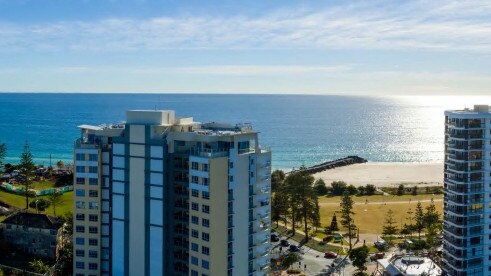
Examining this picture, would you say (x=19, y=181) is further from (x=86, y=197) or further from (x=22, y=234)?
(x=86, y=197)

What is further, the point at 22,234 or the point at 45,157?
the point at 45,157

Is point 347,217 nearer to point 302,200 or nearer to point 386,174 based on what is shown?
point 302,200

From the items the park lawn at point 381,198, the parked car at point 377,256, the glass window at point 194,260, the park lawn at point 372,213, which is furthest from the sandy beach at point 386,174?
the glass window at point 194,260

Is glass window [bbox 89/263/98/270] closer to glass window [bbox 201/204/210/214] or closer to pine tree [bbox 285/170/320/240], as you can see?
glass window [bbox 201/204/210/214]

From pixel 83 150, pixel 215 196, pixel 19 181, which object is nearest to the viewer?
pixel 215 196

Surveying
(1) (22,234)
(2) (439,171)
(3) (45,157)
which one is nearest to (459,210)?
(1) (22,234)

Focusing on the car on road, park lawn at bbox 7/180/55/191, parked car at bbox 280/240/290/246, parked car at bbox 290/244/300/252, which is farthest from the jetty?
the car on road
